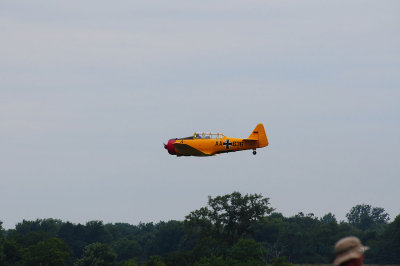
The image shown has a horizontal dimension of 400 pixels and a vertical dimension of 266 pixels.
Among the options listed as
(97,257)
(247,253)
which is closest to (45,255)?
(97,257)

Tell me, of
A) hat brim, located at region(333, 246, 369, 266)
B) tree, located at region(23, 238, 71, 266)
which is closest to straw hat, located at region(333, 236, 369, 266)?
hat brim, located at region(333, 246, 369, 266)

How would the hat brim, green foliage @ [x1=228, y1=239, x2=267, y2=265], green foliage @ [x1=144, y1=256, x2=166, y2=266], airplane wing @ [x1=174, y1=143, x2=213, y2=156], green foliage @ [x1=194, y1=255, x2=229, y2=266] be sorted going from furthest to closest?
1. green foliage @ [x1=228, y1=239, x2=267, y2=265]
2. green foliage @ [x1=144, y1=256, x2=166, y2=266]
3. green foliage @ [x1=194, y1=255, x2=229, y2=266]
4. airplane wing @ [x1=174, y1=143, x2=213, y2=156]
5. the hat brim

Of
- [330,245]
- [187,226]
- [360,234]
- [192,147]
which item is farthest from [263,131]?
[360,234]

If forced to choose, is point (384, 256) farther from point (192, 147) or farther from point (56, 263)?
point (192, 147)

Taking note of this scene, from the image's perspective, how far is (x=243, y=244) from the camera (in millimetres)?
156875

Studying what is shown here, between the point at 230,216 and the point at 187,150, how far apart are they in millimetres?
97209

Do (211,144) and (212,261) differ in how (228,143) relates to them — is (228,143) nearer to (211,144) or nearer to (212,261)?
(211,144)

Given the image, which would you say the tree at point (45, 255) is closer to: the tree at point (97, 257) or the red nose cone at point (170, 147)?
the tree at point (97, 257)

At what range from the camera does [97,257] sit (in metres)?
159

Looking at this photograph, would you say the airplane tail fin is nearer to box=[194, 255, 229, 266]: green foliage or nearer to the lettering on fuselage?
the lettering on fuselage

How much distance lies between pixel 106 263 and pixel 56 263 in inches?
460

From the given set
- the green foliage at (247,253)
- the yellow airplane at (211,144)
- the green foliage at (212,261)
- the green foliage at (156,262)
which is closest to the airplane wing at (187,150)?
the yellow airplane at (211,144)

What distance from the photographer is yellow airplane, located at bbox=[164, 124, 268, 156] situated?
77750mm

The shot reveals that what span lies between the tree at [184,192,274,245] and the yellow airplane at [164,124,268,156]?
300ft
